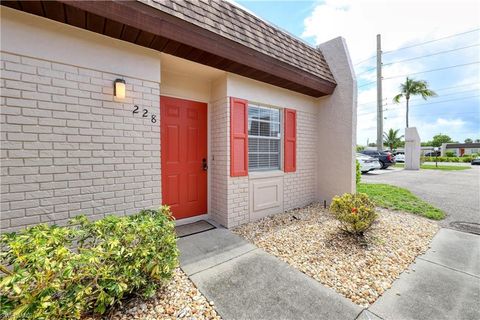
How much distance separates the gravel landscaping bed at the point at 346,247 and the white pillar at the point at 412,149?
1255 cm

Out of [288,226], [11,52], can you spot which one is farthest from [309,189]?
[11,52]

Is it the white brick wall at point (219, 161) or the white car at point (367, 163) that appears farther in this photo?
the white car at point (367, 163)

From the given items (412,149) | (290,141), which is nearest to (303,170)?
(290,141)

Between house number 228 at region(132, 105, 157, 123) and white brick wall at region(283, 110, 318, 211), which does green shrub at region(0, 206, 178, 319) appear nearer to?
house number 228 at region(132, 105, 157, 123)

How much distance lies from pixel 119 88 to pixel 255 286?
3.01 m

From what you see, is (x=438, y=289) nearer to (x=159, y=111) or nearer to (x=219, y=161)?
(x=219, y=161)

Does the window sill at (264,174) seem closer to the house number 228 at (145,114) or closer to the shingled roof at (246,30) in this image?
the house number 228 at (145,114)

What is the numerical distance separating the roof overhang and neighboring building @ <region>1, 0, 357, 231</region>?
14 mm

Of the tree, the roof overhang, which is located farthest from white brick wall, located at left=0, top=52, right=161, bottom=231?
the tree

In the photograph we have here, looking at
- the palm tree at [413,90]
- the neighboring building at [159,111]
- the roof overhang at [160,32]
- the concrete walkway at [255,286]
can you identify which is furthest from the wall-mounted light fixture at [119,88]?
the palm tree at [413,90]

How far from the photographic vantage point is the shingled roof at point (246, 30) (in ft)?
9.25

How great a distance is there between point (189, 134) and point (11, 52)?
248cm

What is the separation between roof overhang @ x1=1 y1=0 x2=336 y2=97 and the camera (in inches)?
84.2

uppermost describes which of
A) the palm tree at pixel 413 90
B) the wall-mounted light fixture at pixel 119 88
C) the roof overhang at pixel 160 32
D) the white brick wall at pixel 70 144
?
the palm tree at pixel 413 90
